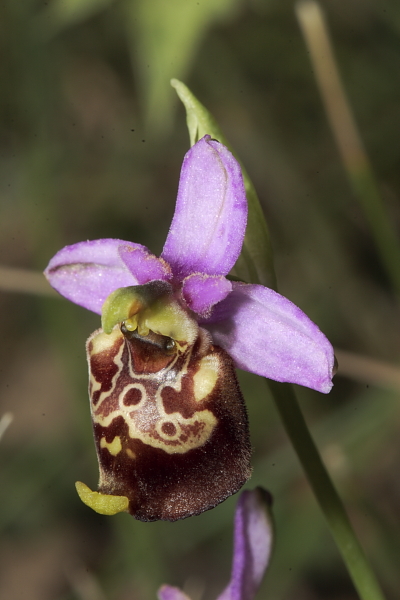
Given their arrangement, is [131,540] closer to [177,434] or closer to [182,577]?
[182,577]

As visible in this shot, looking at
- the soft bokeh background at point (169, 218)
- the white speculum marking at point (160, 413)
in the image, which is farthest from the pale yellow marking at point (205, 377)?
the soft bokeh background at point (169, 218)

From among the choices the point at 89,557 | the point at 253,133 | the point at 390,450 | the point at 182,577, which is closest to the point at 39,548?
the point at 89,557

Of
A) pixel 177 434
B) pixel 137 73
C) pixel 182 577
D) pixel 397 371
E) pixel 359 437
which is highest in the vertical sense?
pixel 137 73

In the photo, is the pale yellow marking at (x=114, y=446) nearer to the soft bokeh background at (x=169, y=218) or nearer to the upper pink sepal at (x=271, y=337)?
the upper pink sepal at (x=271, y=337)

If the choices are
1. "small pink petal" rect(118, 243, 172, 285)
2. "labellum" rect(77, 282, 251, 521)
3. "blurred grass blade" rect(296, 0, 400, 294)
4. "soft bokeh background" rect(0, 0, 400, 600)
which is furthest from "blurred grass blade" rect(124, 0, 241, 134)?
"labellum" rect(77, 282, 251, 521)

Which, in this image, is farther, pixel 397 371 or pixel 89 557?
pixel 89 557

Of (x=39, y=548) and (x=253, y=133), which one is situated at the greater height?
(x=253, y=133)

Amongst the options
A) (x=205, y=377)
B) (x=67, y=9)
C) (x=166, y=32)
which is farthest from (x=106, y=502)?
(x=67, y=9)
